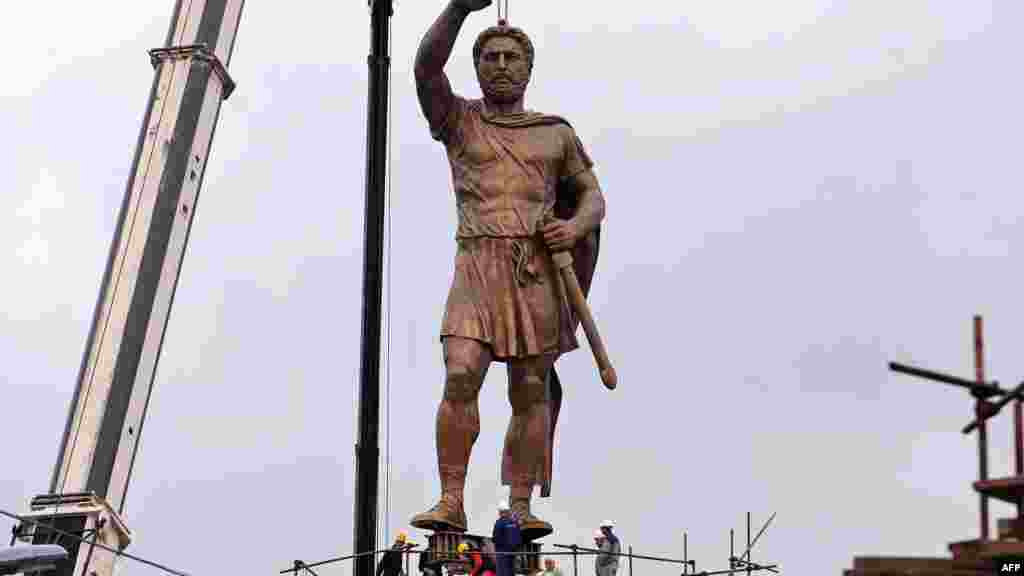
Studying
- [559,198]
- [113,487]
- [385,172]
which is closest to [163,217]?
[113,487]

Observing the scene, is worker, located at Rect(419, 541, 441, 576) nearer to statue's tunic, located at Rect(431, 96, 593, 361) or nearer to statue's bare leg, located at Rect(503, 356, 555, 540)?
statue's bare leg, located at Rect(503, 356, 555, 540)

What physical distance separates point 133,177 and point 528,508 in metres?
12.0

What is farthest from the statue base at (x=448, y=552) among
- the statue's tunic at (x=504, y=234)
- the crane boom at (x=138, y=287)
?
the crane boom at (x=138, y=287)

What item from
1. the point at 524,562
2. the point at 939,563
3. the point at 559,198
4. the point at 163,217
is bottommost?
the point at 939,563

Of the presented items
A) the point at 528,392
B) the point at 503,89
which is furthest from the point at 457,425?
the point at 503,89

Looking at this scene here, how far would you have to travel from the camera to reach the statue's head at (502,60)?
2066cm

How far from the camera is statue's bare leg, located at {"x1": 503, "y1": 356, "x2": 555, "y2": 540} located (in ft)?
67.6

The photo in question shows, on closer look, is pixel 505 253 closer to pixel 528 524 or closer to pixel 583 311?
pixel 583 311

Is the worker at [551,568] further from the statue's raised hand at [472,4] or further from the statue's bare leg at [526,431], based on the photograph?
the statue's raised hand at [472,4]

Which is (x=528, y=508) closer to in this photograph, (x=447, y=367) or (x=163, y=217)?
(x=447, y=367)

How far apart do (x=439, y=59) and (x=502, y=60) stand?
0.55 meters

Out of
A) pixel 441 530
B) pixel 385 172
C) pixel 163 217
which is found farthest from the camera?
pixel 163 217

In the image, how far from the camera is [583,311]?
20.4 meters

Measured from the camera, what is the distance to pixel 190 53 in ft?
106
